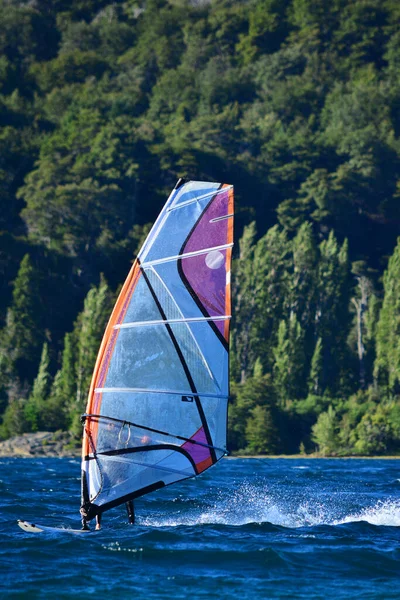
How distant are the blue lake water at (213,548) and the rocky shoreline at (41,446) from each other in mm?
22352

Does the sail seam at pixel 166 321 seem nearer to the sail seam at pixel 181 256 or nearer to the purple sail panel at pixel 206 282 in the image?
the purple sail panel at pixel 206 282

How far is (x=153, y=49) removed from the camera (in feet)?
376

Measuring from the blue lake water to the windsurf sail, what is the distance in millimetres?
1036

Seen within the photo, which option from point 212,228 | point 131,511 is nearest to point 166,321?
point 212,228

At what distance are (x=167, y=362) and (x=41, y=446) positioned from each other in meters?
31.6

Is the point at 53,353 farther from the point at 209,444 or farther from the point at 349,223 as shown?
the point at 209,444

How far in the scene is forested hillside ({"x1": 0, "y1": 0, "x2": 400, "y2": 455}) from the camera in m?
53.2

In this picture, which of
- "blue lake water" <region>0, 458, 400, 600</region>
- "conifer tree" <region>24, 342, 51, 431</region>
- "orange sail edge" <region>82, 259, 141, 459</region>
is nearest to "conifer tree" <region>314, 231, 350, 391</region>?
"conifer tree" <region>24, 342, 51, 431</region>

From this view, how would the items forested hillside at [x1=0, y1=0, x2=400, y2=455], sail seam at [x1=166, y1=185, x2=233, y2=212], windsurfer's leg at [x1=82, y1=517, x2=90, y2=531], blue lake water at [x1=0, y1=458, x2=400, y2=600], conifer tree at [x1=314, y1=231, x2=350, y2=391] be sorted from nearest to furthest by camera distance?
blue lake water at [x1=0, y1=458, x2=400, y2=600], sail seam at [x1=166, y1=185, x2=233, y2=212], windsurfer's leg at [x1=82, y1=517, x2=90, y2=531], forested hillside at [x1=0, y1=0, x2=400, y2=455], conifer tree at [x1=314, y1=231, x2=350, y2=391]

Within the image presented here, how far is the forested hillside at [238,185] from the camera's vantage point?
53.2m

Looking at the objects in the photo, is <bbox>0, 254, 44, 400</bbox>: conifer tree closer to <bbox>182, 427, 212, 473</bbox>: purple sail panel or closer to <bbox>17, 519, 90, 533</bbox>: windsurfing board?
<bbox>17, 519, 90, 533</bbox>: windsurfing board

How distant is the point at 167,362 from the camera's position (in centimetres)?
1666

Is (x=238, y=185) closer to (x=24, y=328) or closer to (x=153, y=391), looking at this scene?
(x=24, y=328)

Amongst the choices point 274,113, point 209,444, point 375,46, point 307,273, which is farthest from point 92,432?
point 375,46
